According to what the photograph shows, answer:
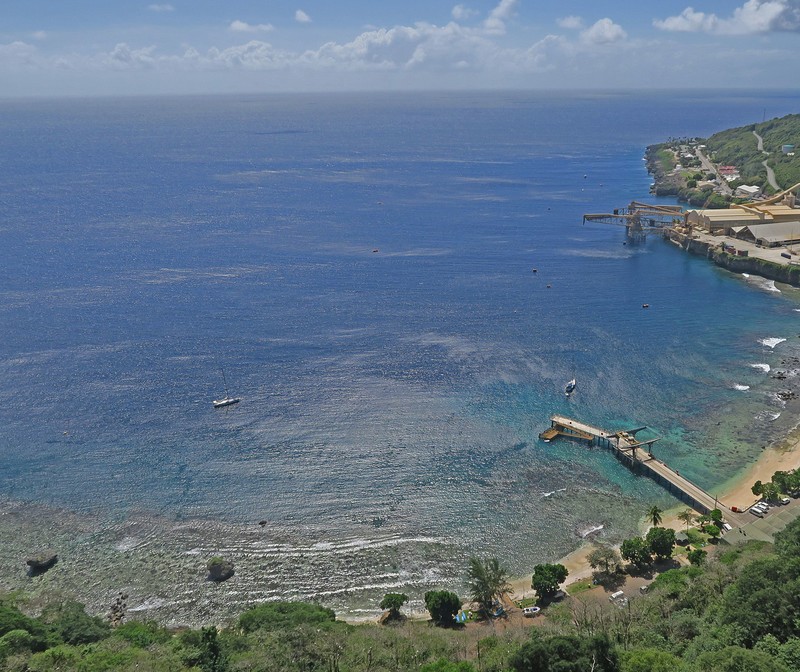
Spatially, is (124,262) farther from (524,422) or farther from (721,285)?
(721,285)

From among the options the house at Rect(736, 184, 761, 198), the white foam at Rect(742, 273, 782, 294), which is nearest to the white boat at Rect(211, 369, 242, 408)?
the white foam at Rect(742, 273, 782, 294)

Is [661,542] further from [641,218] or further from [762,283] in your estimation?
[641,218]

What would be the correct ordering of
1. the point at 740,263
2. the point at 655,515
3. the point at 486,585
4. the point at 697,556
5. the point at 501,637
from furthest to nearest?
the point at 740,263 < the point at 655,515 < the point at 697,556 < the point at 486,585 < the point at 501,637

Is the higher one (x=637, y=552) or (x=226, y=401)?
(x=226, y=401)

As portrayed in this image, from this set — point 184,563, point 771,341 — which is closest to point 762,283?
point 771,341

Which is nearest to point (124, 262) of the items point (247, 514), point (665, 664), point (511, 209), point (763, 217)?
point (247, 514)

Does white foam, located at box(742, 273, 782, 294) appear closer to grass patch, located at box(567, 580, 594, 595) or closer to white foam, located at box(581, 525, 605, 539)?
white foam, located at box(581, 525, 605, 539)
